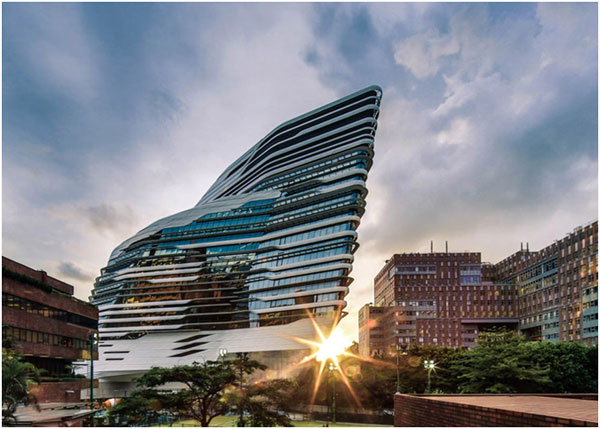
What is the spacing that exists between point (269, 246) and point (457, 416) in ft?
366

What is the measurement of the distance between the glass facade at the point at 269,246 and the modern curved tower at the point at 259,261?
259 millimetres

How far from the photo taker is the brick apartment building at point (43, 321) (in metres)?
50.8

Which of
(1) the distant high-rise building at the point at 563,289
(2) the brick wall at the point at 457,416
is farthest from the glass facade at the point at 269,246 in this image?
(2) the brick wall at the point at 457,416

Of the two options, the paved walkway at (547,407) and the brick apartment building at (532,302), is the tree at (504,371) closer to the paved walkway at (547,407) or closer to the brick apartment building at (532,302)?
the paved walkway at (547,407)

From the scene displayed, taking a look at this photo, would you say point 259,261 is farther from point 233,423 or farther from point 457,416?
point 457,416

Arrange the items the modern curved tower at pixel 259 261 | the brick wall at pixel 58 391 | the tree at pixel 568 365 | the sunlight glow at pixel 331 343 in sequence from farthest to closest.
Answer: the modern curved tower at pixel 259 261 < the sunlight glow at pixel 331 343 < the tree at pixel 568 365 < the brick wall at pixel 58 391

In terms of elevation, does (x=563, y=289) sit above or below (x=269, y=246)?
below

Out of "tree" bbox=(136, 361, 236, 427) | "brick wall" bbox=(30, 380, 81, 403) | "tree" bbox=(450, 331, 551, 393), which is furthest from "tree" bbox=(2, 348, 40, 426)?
"tree" bbox=(450, 331, 551, 393)

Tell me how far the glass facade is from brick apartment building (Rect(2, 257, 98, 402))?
187 feet

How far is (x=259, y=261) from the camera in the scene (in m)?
130

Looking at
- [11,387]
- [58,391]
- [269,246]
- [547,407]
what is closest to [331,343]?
[269,246]

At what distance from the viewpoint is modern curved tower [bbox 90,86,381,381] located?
121625 millimetres

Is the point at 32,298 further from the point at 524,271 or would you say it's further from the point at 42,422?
the point at 524,271

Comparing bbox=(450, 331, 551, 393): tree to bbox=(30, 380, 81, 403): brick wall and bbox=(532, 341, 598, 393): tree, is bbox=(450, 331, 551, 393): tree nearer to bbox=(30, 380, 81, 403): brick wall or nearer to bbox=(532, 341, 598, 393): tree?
bbox=(532, 341, 598, 393): tree
